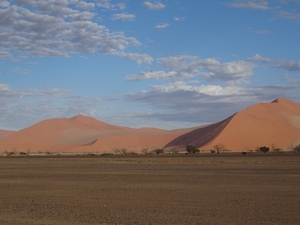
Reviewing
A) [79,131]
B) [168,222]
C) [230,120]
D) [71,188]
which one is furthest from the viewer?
[79,131]

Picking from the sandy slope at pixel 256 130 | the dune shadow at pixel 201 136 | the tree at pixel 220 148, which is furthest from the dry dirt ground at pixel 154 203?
the dune shadow at pixel 201 136

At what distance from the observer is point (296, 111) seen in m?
126

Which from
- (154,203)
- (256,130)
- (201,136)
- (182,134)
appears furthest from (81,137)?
(154,203)

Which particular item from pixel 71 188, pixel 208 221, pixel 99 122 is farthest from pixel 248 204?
pixel 99 122

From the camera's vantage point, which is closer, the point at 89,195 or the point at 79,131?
the point at 89,195

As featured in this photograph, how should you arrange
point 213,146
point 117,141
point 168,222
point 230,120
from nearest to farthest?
point 168,222 < point 213,146 < point 230,120 < point 117,141

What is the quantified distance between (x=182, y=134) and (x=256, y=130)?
1441 inches

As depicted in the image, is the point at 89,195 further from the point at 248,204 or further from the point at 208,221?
the point at 208,221

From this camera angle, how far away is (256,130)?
363 ft

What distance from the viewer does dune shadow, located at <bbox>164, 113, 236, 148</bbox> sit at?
113m

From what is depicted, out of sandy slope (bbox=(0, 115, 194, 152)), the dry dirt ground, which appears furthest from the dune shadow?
the dry dirt ground

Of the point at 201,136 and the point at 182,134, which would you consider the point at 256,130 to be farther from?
the point at 182,134

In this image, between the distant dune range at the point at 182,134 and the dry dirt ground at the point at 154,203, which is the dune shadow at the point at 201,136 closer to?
the distant dune range at the point at 182,134

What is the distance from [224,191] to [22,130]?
537ft
